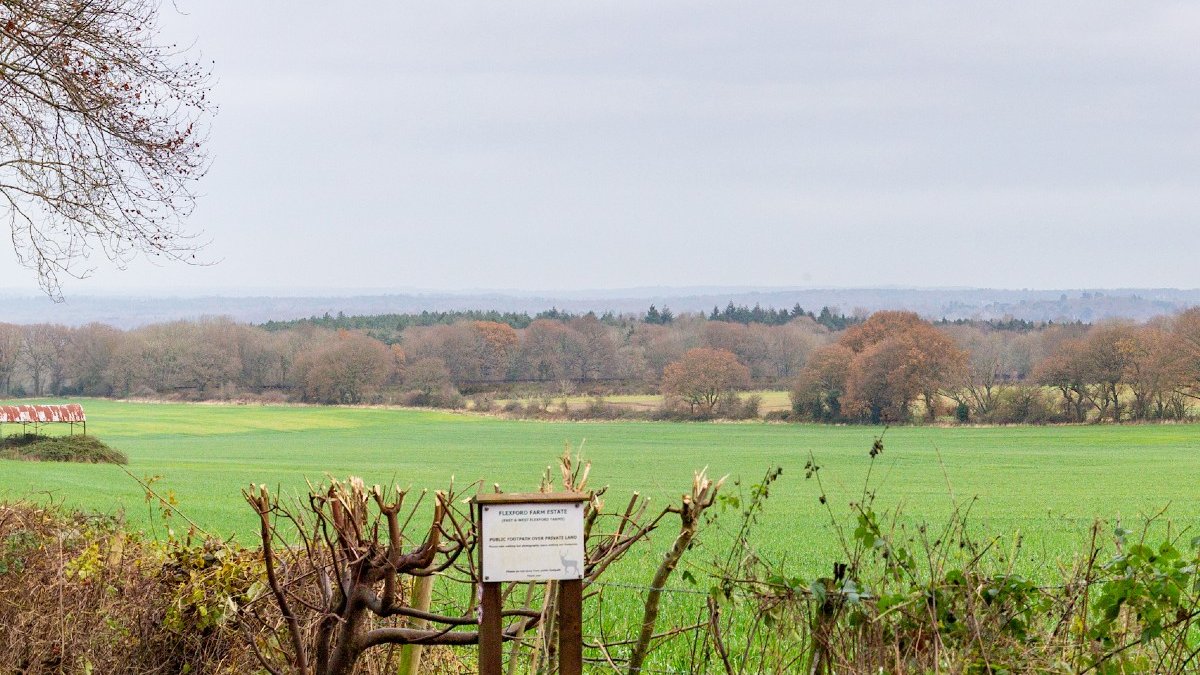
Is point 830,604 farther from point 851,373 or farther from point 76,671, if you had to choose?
point 851,373

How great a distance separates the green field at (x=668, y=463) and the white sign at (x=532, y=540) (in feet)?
21.0

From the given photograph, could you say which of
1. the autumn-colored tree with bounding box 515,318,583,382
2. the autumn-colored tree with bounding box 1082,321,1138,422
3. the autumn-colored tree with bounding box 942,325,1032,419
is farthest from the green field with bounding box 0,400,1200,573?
the autumn-colored tree with bounding box 515,318,583,382

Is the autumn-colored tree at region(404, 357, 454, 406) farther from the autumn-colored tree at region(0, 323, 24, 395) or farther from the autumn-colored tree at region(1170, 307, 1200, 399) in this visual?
the autumn-colored tree at region(1170, 307, 1200, 399)

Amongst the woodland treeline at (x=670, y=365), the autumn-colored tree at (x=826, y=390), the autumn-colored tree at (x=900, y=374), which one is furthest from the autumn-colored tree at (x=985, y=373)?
the autumn-colored tree at (x=826, y=390)

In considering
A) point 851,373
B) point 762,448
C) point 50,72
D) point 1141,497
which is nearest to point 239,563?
point 50,72

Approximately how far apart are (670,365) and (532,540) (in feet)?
284

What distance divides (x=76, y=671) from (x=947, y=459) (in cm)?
4850

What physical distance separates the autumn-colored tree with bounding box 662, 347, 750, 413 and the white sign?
8188cm

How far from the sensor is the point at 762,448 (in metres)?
61.8

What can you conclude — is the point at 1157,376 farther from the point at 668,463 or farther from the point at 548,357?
the point at 548,357

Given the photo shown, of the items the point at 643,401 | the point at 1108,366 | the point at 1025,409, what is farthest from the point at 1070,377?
the point at 643,401

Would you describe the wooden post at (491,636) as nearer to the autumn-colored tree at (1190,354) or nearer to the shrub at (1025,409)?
the shrub at (1025,409)

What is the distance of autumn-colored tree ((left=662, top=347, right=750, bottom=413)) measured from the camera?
87312mm

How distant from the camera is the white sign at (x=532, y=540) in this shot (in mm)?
5039
